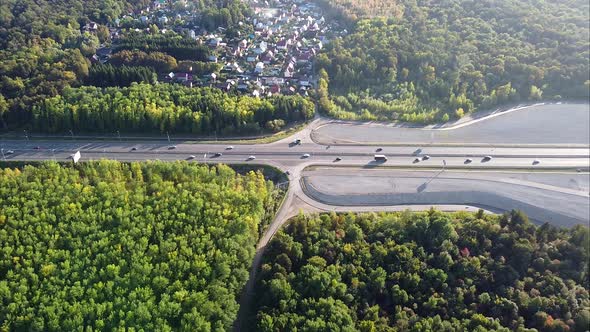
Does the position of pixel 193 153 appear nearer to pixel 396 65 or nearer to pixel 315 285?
pixel 315 285

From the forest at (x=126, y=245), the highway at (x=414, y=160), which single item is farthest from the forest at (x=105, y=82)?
the forest at (x=126, y=245)

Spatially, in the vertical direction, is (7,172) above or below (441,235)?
above

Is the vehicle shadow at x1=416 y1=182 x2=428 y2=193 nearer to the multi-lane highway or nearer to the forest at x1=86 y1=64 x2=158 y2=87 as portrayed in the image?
the multi-lane highway

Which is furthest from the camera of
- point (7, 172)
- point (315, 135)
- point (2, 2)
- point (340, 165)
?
point (2, 2)

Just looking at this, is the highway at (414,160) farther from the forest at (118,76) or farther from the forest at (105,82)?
the forest at (118,76)

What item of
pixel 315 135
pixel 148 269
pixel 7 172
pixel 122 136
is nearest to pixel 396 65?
pixel 315 135

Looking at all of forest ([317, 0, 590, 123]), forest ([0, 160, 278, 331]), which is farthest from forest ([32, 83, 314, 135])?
forest ([0, 160, 278, 331])
